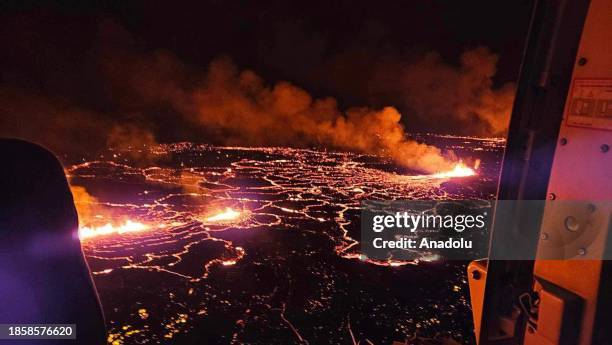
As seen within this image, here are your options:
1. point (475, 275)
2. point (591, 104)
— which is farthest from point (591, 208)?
point (475, 275)

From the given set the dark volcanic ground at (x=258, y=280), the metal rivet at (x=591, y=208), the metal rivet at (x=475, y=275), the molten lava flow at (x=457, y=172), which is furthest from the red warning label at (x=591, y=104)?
the molten lava flow at (x=457, y=172)

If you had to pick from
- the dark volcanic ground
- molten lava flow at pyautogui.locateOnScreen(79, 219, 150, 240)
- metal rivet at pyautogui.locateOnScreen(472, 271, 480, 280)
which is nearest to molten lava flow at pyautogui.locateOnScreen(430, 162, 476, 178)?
the dark volcanic ground

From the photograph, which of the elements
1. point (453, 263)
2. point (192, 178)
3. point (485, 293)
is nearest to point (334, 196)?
point (453, 263)

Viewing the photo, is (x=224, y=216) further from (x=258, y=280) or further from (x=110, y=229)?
(x=258, y=280)

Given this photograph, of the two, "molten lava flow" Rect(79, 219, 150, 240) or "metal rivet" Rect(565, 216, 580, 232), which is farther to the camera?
"molten lava flow" Rect(79, 219, 150, 240)

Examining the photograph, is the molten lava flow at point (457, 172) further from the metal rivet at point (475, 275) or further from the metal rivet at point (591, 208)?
the metal rivet at point (591, 208)

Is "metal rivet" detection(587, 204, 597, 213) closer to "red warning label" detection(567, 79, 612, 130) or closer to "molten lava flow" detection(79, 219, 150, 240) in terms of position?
"red warning label" detection(567, 79, 612, 130)

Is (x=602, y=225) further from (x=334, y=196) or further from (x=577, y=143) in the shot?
(x=334, y=196)
